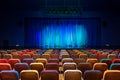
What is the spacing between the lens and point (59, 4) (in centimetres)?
2895

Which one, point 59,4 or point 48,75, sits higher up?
point 59,4

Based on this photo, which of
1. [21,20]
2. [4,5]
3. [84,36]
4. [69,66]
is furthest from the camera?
[84,36]

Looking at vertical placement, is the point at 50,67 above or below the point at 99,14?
below

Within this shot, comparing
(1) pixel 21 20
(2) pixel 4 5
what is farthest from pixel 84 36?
(2) pixel 4 5

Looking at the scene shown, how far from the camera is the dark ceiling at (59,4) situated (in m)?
27.7

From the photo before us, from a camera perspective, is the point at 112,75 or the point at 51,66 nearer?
the point at 112,75

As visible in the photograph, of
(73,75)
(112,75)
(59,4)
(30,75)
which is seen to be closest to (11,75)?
(30,75)

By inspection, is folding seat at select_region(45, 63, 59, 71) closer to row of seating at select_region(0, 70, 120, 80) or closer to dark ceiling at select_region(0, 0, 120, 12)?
row of seating at select_region(0, 70, 120, 80)

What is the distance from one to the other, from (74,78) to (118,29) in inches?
1040

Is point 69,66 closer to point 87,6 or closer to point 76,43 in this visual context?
point 87,6

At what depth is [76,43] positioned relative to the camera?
113ft

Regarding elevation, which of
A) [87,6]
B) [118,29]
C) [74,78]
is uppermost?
[87,6]

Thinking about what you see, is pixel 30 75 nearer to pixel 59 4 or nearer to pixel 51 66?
pixel 51 66

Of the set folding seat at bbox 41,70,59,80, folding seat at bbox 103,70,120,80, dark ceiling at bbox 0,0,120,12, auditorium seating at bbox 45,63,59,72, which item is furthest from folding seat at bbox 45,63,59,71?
dark ceiling at bbox 0,0,120,12
